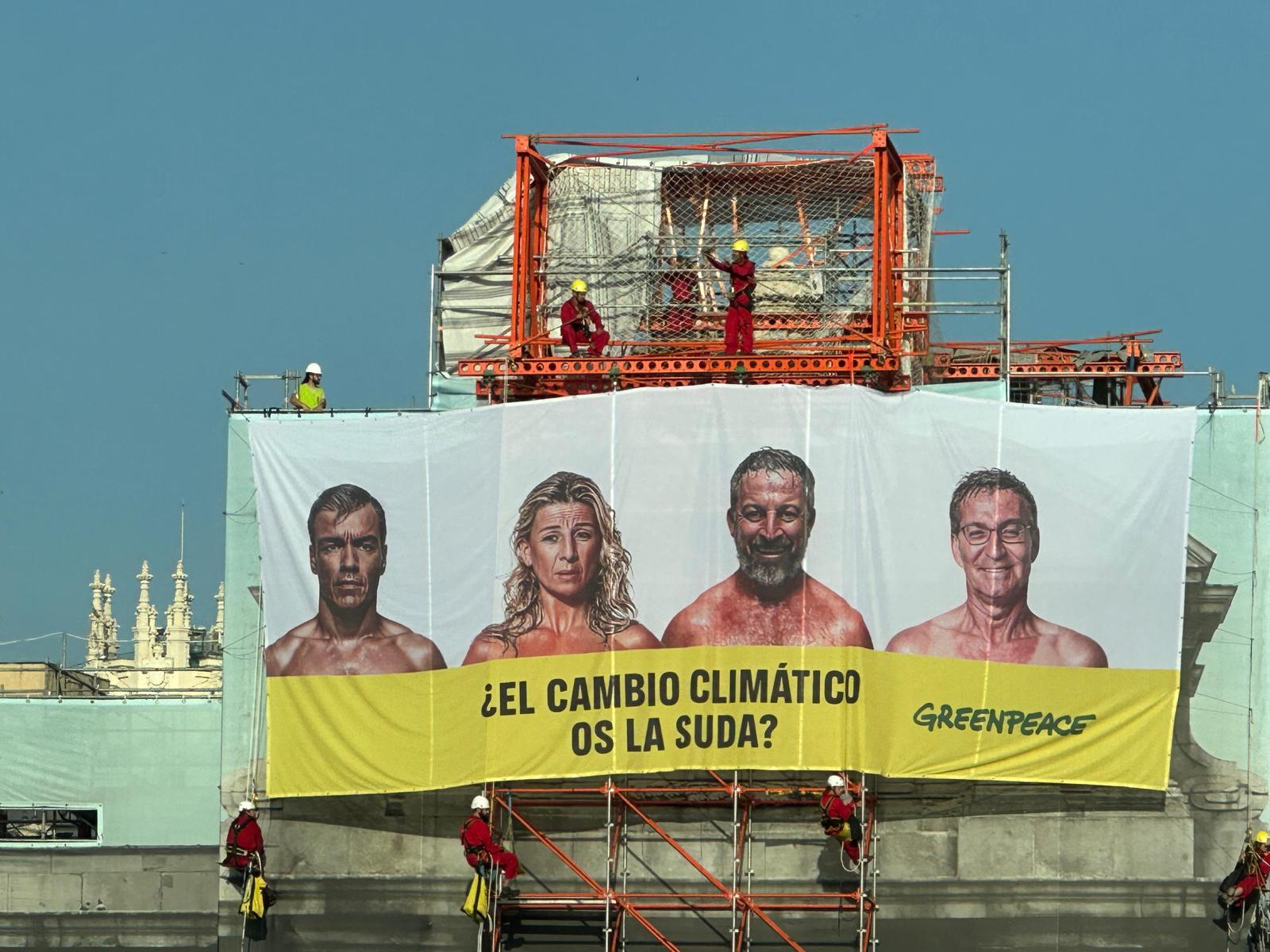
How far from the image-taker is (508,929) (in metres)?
44.8

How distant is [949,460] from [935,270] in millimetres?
3630

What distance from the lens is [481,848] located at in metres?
43.5

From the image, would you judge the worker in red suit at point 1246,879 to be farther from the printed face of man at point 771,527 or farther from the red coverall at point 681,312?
the red coverall at point 681,312

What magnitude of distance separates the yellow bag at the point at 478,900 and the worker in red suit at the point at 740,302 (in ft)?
34.6

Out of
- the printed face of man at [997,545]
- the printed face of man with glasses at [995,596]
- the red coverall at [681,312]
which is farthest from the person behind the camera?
the red coverall at [681,312]

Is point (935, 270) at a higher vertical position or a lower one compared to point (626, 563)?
higher

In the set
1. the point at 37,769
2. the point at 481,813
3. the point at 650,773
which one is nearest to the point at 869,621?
the point at 650,773

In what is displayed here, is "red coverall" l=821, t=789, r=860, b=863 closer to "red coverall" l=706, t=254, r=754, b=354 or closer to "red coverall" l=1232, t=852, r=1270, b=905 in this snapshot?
"red coverall" l=1232, t=852, r=1270, b=905

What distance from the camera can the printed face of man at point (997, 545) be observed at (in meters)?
43.9

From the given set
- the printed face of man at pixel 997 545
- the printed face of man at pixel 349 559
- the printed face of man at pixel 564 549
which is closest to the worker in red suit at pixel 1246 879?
the printed face of man at pixel 997 545

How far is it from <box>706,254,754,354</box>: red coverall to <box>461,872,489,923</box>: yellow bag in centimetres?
1056

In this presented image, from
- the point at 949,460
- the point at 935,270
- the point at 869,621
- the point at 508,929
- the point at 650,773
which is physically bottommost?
the point at 508,929

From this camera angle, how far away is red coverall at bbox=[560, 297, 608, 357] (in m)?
46.2

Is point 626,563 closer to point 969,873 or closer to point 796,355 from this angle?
point 796,355
